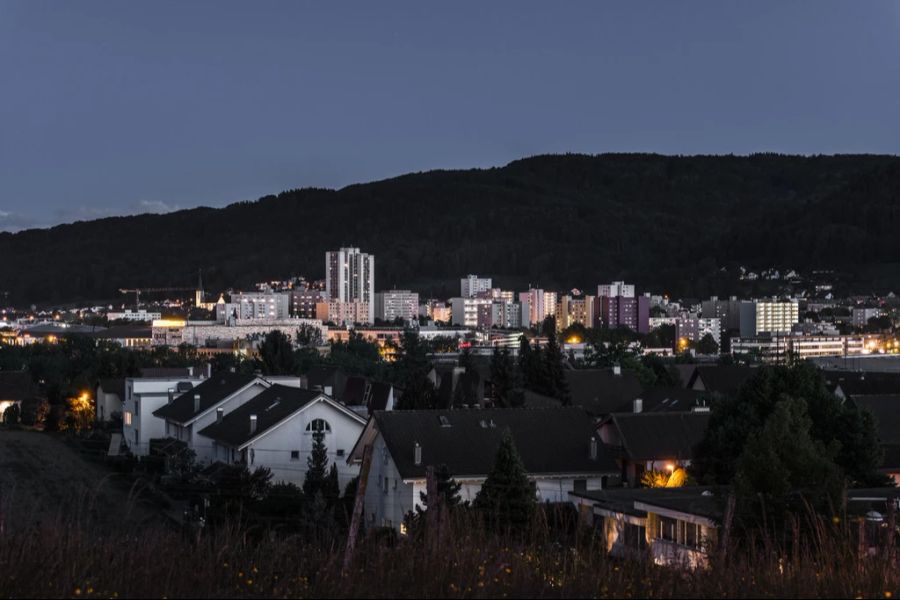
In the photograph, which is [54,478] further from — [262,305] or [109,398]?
[262,305]

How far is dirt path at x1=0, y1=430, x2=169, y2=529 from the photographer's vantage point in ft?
49.3

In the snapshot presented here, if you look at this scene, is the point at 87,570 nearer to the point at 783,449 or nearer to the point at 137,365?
the point at 783,449

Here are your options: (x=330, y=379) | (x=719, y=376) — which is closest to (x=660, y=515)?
(x=719, y=376)

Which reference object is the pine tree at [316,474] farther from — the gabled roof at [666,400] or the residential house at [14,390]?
the residential house at [14,390]

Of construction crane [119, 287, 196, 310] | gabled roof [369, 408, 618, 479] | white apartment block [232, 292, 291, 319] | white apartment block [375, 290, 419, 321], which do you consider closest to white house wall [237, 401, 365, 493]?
gabled roof [369, 408, 618, 479]

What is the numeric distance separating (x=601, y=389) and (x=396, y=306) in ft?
335

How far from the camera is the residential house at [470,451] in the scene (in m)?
14.6

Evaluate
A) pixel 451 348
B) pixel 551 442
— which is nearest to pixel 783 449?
pixel 551 442

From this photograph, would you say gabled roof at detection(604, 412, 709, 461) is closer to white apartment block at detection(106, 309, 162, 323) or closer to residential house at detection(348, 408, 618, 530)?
residential house at detection(348, 408, 618, 530)

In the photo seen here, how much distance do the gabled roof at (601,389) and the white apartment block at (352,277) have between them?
10063cm

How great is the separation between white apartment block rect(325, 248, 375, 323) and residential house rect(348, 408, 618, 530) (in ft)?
368

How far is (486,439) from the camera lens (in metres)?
15.6

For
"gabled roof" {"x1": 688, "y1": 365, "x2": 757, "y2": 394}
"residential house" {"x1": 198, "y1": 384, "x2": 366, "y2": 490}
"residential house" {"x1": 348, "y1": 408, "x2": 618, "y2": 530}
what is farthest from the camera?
"gabled roof" {"x1": 688, "y1": 365, "x2": 757, "y2": 394}

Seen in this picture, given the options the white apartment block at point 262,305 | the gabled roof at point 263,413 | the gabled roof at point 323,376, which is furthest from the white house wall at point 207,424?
the white apartment block at point 262,305
